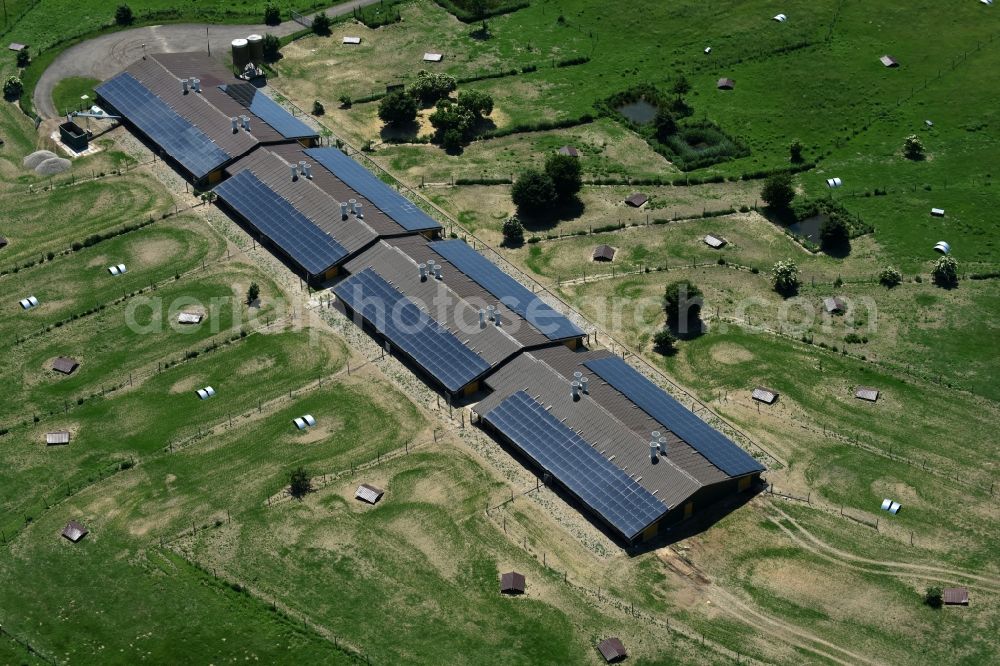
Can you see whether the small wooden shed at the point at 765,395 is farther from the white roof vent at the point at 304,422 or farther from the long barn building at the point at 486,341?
the white roof vent at the point at 304,422

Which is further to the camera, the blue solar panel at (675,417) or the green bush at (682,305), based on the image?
the green bush at (682,305)

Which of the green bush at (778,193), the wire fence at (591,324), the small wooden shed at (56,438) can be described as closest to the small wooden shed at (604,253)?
the wire fence at (591,324)

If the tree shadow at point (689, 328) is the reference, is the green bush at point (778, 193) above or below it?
above

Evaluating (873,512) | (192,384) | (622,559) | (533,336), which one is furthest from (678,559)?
(192,384)

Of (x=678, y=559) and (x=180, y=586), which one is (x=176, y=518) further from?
(x=678, y=559)

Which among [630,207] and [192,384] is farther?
[630,207]

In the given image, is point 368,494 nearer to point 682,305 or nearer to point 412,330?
point 412,330
